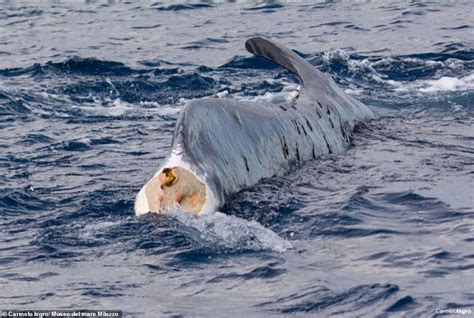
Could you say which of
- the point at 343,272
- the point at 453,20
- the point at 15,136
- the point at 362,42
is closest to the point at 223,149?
the point at 343,272

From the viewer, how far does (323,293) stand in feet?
23.4

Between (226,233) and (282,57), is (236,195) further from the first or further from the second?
(282,57)

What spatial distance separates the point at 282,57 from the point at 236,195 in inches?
161

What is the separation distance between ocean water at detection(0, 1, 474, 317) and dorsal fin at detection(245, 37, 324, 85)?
3.02 feet

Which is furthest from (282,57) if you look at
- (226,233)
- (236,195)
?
(226,233)

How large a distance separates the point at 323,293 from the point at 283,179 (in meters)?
2.73

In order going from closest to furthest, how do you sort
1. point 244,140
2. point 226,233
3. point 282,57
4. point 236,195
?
point 226,233, point 236,195, point 244,140, point 282,57

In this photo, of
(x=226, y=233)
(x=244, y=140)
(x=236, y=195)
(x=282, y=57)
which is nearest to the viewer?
(x=226, y=233)

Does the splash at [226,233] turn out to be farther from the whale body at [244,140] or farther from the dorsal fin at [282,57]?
the dorsal fin at [282,57]

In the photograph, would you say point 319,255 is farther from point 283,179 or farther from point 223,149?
point 283,179

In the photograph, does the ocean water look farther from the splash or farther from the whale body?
the whale body

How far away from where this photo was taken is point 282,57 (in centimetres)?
1244

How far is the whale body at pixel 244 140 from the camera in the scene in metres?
7.92

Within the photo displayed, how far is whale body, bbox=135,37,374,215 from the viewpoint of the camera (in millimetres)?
7921
